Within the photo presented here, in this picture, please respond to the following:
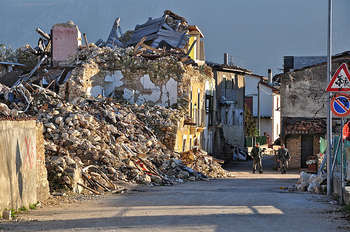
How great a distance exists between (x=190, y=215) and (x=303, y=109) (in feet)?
103

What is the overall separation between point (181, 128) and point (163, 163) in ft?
28.5

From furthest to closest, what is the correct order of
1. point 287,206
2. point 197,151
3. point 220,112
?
point 220,112, point 197,151, point 287,206

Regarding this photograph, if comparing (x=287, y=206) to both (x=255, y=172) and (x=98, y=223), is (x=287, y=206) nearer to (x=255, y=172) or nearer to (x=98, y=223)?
(x=98, y=223)

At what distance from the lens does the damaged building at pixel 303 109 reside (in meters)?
41.2

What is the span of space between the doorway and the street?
26.4m

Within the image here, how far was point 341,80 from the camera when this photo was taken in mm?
15312

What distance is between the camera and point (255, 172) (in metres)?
38.5

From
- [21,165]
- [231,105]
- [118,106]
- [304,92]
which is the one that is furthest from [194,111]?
[21,165]

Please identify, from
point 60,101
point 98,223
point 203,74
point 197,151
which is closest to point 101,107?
point 60,101

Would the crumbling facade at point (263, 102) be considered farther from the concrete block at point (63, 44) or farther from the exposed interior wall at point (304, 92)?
the concrete block at point (63, 44)

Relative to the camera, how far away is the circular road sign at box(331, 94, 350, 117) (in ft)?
50.9

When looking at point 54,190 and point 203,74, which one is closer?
point 54,190

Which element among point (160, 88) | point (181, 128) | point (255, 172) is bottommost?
point (255, 172)

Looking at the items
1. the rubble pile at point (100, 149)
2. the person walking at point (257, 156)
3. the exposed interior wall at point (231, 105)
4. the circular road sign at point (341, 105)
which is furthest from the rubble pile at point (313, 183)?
the exposed interior wall at point (231, 105)
